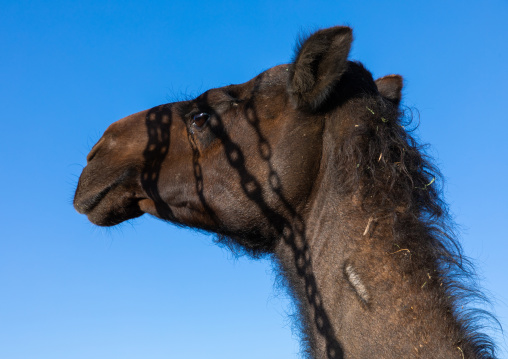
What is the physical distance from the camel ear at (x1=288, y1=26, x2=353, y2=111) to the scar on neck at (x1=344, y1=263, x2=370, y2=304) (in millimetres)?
1437

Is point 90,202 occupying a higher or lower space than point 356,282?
higher

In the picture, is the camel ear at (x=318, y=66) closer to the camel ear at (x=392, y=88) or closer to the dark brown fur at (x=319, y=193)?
the dark brown fur at (x=319, y=193)

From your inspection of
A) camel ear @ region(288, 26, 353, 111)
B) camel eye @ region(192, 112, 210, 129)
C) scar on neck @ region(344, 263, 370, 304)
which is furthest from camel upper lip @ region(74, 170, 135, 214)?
scar on neck @ region(344, 263, 370, 304)

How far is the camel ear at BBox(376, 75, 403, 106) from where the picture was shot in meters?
5.62

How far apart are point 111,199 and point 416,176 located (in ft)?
9.39

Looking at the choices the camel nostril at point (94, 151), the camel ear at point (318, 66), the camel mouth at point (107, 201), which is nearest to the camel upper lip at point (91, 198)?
the camel mouth at point (107, 201)

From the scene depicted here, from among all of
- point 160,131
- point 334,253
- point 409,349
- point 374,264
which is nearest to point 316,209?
point 334,253

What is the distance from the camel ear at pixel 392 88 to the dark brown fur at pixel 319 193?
0.04ft

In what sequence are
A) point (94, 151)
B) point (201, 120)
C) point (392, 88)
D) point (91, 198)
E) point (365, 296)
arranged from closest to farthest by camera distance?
point (365, 296) → point (201, 120) → point (91, 198) → point (94, 151) → point (392, 88)

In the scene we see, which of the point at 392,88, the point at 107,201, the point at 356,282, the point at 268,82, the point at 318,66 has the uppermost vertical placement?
the point at 392,88

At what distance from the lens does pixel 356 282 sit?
3828mm

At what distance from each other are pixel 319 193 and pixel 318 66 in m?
1.06

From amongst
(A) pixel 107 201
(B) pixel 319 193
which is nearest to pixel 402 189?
(B) pixel 319 193

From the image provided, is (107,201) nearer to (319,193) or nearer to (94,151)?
(94,151)
